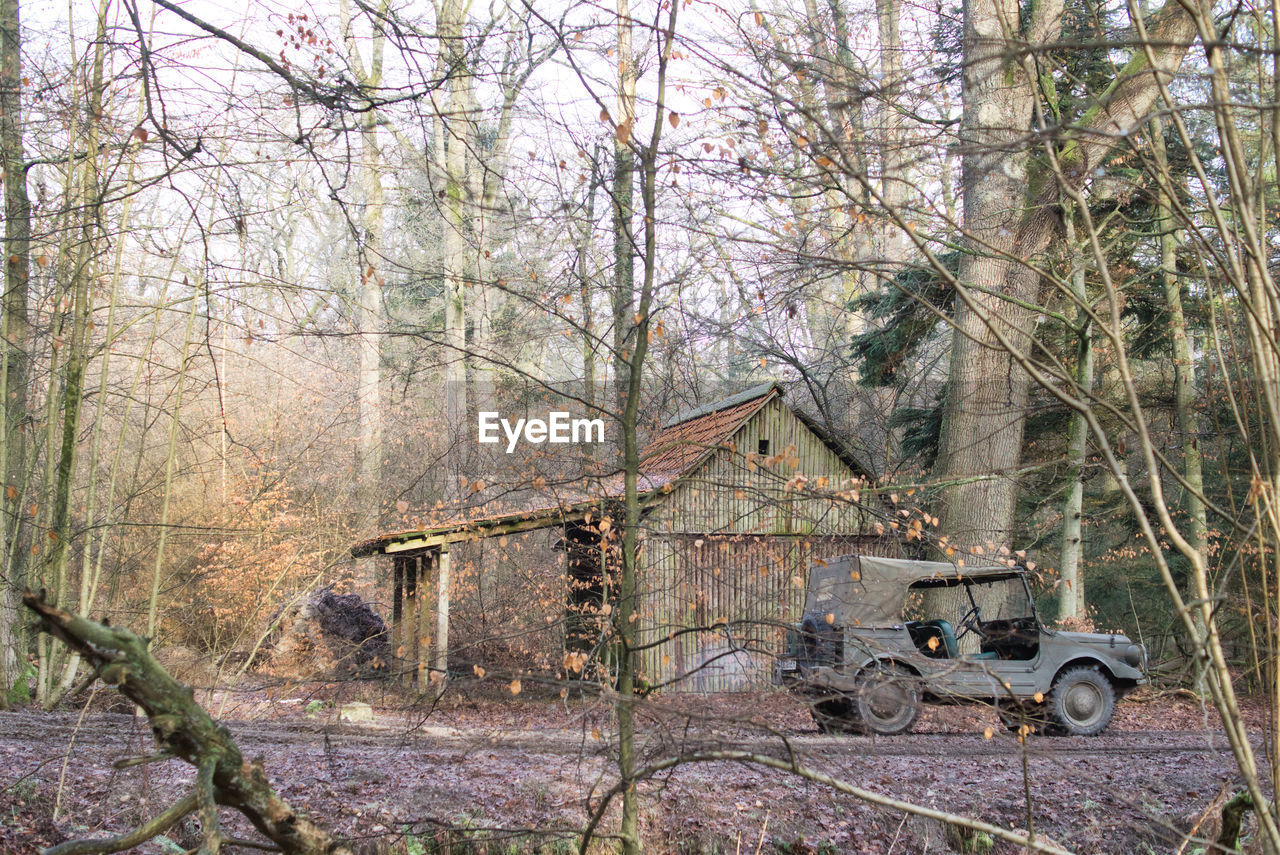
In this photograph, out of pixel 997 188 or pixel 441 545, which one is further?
pixel 441 545

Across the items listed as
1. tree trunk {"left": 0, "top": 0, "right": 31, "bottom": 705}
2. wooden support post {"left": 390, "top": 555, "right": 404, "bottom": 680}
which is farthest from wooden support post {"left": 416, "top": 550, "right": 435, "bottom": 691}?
tree trunk {"left": 0, "top": 0, "right": 31, "bottom": 705}

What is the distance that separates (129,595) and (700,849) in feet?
40.8

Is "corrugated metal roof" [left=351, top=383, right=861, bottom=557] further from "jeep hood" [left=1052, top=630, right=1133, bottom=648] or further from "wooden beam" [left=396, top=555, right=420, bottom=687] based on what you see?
"jeep hood" [left=1052, top=630, right=1133, bottom=648]

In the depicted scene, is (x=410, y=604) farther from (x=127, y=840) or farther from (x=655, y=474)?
(x=127, y=840)

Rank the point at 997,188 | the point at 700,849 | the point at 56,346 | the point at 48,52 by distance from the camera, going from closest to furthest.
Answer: the point at 700,849, the point at 48,52, the point at 56,346, the point at 997,188

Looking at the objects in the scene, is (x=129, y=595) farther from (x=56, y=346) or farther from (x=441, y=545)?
(x=56, y=346)

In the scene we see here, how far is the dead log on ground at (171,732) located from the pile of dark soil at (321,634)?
12.7 m

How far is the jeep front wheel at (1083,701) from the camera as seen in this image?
36.1 feet

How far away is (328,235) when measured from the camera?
27.1 m

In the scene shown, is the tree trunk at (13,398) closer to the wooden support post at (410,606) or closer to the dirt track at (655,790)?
the dirt track at (655,790)

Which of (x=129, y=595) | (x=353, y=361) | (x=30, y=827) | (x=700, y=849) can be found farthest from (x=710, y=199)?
(x=353, y=361)

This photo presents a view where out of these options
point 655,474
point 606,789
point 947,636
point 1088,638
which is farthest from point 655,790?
point 655,474

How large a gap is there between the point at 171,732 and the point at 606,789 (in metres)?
4.11

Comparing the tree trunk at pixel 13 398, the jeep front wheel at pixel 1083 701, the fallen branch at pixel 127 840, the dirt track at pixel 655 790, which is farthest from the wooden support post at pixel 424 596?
the fallen branch at pixel 127 840
